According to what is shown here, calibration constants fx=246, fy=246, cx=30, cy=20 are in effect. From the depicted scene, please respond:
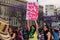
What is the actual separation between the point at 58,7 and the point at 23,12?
50 centimetres

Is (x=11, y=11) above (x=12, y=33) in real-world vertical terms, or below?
above

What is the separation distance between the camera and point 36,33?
3.52m

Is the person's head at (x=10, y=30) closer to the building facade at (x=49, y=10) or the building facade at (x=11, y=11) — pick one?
the building facade at (x=11, y=11)

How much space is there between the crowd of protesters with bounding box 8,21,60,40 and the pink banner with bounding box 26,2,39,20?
0.33ft

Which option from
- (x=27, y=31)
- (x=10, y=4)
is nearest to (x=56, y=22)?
(x=27, y=31)

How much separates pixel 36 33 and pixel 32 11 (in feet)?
1.05

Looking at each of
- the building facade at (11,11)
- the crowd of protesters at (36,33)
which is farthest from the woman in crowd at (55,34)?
the building facade at (11,11)

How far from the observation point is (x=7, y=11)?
11.1 ft

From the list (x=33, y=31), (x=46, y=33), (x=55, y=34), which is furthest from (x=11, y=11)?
(x=55, y=34)

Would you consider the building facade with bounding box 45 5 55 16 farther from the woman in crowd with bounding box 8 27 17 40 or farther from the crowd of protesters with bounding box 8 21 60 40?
the woman in crowd with bounding box 8 27 17 40

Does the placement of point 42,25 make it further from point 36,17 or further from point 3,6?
point 3,6

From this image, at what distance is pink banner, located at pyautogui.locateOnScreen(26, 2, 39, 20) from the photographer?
3.48 m

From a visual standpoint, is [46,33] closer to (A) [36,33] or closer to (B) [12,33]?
(A) [36,33]

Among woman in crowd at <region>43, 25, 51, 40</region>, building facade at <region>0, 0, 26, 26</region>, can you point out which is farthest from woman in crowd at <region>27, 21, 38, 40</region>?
building facade at <region>0, 0, 26, 26</region>
